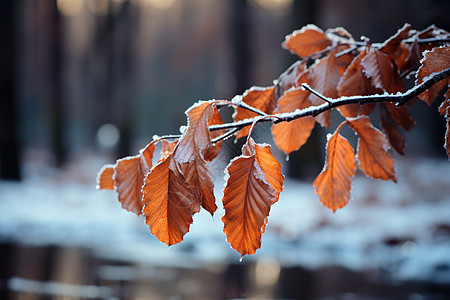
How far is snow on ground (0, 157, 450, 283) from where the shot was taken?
20.9 ft

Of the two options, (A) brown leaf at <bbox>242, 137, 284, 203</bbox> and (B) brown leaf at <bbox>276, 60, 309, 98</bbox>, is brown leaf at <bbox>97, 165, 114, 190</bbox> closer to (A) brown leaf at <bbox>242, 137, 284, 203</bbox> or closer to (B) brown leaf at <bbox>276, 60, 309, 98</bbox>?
(A) brown leaf at <bbox>242, 137, 284, 203</bbox>

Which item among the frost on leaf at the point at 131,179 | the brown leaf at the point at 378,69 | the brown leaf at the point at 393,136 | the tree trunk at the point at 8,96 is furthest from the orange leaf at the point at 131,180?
the tree trunk at the point at 8,96

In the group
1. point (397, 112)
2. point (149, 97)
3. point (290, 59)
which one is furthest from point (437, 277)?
point (149, 97)

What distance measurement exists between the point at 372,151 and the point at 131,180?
86 centimetres

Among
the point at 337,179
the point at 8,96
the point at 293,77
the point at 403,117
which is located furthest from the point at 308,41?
the point at 8,96

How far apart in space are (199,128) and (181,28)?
42179 millimetres

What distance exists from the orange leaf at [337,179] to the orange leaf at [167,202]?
59 centimetres

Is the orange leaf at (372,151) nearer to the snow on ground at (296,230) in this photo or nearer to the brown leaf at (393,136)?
the brown leaf at (393,136)

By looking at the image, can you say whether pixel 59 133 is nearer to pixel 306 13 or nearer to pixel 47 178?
pixel 47 178

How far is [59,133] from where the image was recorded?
17.8m

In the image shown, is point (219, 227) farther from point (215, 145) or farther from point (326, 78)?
point (215, 145)

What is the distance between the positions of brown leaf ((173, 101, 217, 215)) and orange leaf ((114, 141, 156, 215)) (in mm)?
233

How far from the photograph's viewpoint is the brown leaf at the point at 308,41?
1.94 m

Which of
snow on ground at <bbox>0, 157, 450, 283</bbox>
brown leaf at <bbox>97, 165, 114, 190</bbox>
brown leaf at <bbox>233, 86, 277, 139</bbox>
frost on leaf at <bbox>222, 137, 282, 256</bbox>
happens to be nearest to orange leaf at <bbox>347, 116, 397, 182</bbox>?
brown leaf at <bbox>233, 86, 277, 139</bbox>
